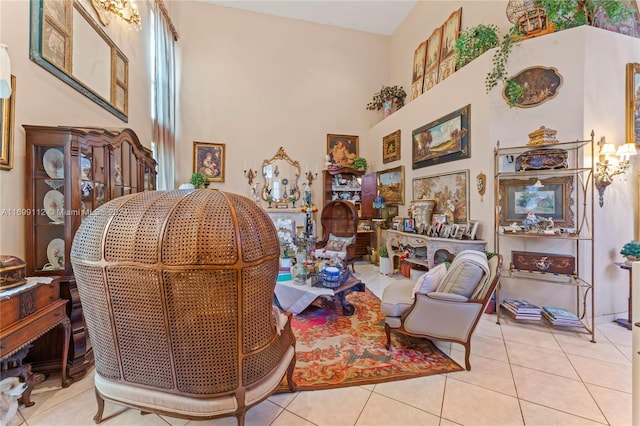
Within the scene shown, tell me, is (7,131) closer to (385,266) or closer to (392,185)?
(385,266)

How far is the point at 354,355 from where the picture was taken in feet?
8.02

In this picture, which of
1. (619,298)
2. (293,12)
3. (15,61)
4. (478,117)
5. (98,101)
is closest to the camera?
(15,61)

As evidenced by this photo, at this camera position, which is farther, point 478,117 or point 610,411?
point 478,117

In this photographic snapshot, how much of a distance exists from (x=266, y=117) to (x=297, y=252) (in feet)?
13.0

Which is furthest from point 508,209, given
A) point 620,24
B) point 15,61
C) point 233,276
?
point 15,61

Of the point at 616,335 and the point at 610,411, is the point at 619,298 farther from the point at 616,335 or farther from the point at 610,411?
the point at 610,411

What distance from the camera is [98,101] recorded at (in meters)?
2.98

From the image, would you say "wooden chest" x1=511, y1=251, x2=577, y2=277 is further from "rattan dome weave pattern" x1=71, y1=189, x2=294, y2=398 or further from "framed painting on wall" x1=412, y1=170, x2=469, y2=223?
"rattan dome weave pattern" x1=71, y1=189, x2=294, y2=398

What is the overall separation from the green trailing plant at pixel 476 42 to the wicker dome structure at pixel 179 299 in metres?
4.37

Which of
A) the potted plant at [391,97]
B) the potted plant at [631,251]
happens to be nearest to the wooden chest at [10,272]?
the potted plant at [631,251]

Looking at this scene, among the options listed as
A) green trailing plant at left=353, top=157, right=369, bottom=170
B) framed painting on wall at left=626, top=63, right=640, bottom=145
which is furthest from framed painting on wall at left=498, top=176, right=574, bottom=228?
green trailing plant at left=353, top=157, right=369, bottom=170

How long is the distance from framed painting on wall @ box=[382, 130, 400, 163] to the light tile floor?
4.27 meters

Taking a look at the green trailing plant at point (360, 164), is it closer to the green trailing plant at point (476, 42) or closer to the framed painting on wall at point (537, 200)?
the green trailing plant at point (476, 42)

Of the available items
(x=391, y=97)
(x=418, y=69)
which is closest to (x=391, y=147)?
(x=391, y=97)
